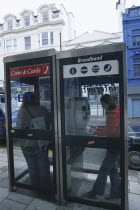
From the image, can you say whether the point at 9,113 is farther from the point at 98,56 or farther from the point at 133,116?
the point at 133,116

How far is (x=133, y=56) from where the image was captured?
16.6 m

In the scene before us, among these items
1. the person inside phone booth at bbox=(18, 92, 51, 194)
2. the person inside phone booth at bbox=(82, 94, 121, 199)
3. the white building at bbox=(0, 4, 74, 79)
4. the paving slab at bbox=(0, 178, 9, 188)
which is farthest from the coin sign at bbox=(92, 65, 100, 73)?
the white building at bbox=(0, 4, 74, 79)

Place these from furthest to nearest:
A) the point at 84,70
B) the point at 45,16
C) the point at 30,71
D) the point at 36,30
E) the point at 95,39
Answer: the point at 45,16, the point at 36,30, the point at 95,39, the point at 30,71, the point at 84,70

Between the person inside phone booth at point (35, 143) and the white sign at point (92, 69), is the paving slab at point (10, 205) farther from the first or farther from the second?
the white sign at point (92, 69)

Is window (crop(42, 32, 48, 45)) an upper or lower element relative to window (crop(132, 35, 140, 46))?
upper

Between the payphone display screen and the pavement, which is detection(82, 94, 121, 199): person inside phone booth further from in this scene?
the pavement

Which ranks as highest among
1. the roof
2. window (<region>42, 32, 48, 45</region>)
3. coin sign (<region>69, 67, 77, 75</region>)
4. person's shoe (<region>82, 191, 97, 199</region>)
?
window (<region>42, 32, 48, 45</region>)

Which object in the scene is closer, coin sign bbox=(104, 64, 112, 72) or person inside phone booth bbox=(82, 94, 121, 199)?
coin sign bbox=(104, 64, 112, 72)

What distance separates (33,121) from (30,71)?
902mm

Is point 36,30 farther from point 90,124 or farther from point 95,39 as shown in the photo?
point 90,124

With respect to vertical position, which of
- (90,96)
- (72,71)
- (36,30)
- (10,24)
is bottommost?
(90,96)

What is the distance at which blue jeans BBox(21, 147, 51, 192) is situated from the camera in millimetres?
2986

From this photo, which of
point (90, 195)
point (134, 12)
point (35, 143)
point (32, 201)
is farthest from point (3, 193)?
point (134, 12)

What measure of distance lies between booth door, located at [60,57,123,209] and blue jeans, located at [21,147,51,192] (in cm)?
50
